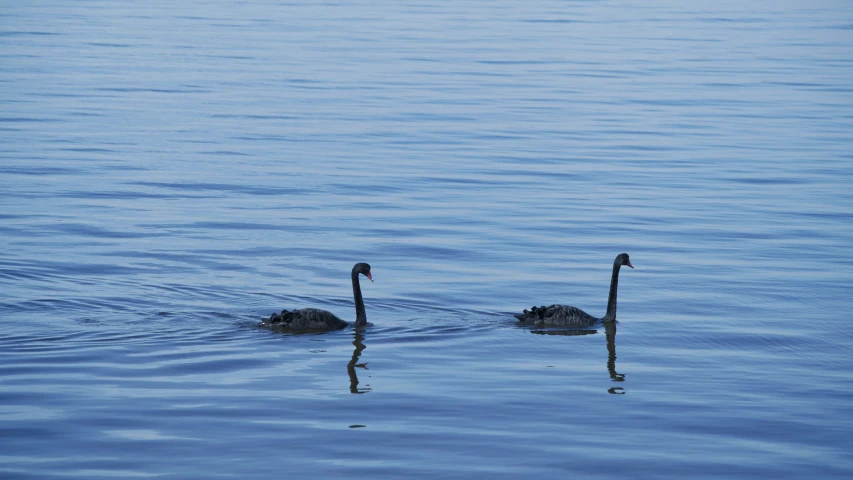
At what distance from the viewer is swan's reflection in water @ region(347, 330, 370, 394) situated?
12.6 metres

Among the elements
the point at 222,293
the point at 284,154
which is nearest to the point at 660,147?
the point at 284,154

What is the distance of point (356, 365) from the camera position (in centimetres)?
1346

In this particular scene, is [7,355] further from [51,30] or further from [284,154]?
[51,30]

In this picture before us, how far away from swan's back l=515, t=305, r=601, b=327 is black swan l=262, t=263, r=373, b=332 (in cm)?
187

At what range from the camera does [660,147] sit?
99.2 feet

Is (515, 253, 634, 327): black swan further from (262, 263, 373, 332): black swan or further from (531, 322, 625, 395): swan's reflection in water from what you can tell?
(262, 263, 373, 332): black swan

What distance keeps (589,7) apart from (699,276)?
6301cm

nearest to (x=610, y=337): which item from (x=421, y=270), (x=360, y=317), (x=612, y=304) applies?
(x=612, y=304)

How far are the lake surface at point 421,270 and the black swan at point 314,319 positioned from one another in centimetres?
17

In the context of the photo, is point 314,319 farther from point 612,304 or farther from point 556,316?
point 612,304

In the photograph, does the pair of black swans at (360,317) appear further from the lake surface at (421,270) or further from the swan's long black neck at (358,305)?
Answer: the lake surface at (421,270)

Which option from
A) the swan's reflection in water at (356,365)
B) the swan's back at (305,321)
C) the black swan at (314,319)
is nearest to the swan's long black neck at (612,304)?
the black swan at (314,319)

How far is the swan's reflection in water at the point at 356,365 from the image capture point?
1255cm

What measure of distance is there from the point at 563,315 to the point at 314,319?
111 inches
